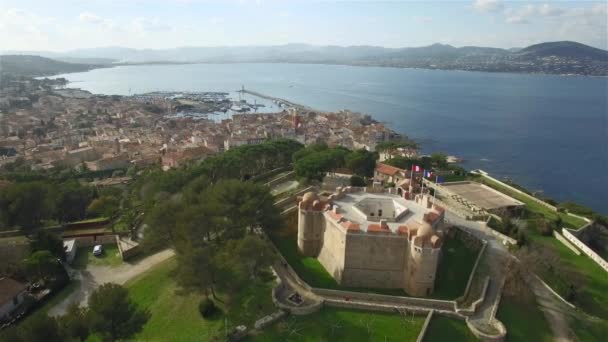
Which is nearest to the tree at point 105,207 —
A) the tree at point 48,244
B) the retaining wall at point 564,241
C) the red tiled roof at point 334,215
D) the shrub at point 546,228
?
the tree at point 48,244

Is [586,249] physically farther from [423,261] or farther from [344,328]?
[344,328]

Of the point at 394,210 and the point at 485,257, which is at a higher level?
the point at 394,210

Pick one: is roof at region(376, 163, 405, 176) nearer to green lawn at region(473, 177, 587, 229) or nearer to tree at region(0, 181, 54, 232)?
green lawn at region(473, 177, 587, 229)

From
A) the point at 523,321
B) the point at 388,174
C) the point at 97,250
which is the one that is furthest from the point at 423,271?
the point at 97,250

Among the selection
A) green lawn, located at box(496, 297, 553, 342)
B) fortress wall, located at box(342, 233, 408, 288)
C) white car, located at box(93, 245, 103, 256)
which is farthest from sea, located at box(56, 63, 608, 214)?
white car, located at box(93, 245, 103, 256)

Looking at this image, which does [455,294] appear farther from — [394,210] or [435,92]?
[435,92]

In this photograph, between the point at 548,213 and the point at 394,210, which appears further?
the point at 548,213

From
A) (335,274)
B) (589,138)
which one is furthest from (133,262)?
(589,138)
